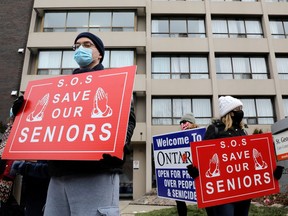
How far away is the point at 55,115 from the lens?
6.68 feet

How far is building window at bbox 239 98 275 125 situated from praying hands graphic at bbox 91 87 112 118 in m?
15.5

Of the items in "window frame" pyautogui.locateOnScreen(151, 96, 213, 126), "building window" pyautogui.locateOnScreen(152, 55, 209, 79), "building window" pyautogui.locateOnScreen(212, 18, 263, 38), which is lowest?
"window frame" pyautogui.locateOnScreen(151, 96, 213, 126)

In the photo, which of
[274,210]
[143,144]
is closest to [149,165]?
[143,144]

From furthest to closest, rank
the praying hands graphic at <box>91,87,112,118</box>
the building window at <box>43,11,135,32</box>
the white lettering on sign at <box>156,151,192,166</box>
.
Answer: the building window at <box>43,11,135,32</box>, the white lettering on sign at <box>156,151,192,166</box>, the praying hands graphic at <box>91,87,112,118</box>

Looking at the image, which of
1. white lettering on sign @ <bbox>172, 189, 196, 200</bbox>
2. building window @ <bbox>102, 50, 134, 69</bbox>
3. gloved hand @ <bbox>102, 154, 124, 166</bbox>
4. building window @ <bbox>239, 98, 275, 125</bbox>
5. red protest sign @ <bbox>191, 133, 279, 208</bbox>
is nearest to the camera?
gloved hand @ <bbox>102, 154, 124, 166</bbox>

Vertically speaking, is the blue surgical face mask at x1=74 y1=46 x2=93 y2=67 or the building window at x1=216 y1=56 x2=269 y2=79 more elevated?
the building window at x1=216 y1=56 x2=269 y2=79

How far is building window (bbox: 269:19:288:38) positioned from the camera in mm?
17781

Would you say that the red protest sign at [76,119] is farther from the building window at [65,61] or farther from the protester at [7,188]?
the building window at [65,61]

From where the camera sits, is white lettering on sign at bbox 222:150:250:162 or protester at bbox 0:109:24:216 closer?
white lettering on sign at bbox 222:150:250:162

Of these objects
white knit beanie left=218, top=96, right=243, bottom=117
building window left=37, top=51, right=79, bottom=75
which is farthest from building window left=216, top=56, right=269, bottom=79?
white knit beanie left=218, top=96, right=243, bottom=117

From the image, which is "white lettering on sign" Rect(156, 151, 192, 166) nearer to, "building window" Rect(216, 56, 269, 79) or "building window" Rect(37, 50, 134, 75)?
"building window" Rect(37, 50, 134, 75)

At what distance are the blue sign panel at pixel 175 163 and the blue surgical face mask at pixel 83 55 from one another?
219 cm

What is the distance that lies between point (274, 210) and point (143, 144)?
32.4 feet

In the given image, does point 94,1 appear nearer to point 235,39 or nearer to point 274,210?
point 235,39
